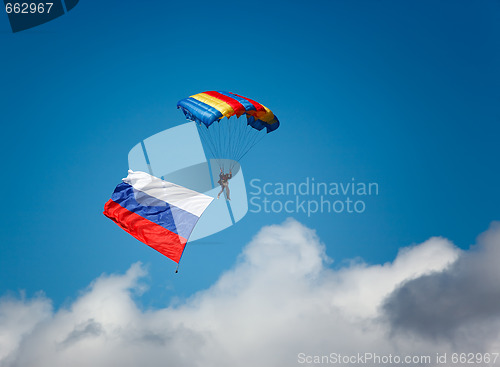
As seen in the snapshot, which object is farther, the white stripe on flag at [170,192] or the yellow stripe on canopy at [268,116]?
the yellow stripe on canopy at [268,116]

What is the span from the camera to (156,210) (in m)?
41.2

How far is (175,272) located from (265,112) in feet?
51.2

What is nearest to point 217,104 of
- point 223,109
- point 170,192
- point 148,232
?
point 223,109

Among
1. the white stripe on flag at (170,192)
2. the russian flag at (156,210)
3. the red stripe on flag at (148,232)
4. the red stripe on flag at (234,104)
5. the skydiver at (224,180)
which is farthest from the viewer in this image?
the skydiver at (224,180)

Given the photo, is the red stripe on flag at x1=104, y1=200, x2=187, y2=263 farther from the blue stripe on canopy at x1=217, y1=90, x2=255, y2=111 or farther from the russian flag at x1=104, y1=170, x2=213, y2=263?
the blue stripe on canopy at x1=217, y1=90, x2=255, y2=111

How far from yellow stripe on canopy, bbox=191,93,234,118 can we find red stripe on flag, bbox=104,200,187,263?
8.13 metres

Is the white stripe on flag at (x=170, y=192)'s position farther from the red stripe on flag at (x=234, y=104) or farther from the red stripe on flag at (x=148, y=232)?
the red stripe on flag at (x=234, y=104)

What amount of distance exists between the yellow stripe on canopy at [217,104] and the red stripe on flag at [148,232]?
813cm

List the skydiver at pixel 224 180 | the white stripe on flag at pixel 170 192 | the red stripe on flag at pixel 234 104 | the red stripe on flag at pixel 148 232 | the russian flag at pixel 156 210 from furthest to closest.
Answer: the skydiver at pixel 224 180, the red stripe on flag at pixel 234 104, the white stripe on flag at pixel 170 192, the russian flag at pixel 156 210, the red stripe on flag at pixel 148 232

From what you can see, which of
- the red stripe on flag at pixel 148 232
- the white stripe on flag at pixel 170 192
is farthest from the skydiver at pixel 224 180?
the red stripe on flag at pixel 148 232

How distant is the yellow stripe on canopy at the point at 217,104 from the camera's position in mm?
41000

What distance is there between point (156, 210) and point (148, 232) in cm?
153

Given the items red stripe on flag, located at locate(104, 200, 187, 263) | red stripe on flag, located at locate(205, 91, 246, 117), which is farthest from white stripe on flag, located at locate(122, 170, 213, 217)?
red stripe on flag, located at locate(205, 91, 246, 117)

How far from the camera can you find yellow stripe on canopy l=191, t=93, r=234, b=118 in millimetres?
41000
